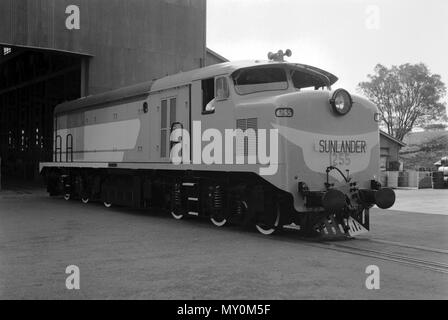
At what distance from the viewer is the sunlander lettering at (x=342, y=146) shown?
8.80 meters

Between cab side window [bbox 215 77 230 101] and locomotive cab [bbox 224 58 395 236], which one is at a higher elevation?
cab side window [bbox 215 77 230 101]

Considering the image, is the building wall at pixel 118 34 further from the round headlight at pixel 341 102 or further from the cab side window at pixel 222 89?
the round headlight at pixel 341 102

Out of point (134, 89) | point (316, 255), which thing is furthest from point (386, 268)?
point (134, 89)

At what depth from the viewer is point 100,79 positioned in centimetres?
1972

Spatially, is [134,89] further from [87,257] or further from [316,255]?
[316,255]

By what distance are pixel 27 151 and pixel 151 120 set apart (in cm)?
2410

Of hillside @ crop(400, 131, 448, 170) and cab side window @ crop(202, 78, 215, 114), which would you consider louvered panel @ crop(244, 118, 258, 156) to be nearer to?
cab side window @ crop(202, 78, 215, 114)

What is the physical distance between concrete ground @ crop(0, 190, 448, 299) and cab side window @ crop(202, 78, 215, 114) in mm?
2380

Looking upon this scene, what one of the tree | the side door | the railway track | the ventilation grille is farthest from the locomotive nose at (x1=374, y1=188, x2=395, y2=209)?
the tree

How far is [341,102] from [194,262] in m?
4.17

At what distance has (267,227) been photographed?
912cm

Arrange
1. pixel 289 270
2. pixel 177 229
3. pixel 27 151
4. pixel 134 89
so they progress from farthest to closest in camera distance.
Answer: pixel 27 151 → pixel 134 89 → pixel 177 229 → pixel 289 270

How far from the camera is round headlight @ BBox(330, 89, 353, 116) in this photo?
8875 millimetres

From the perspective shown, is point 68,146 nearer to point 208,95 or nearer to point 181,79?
point 181,79
